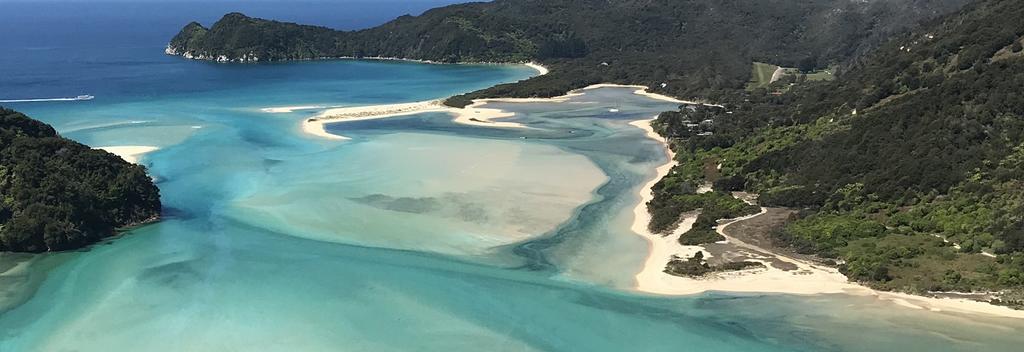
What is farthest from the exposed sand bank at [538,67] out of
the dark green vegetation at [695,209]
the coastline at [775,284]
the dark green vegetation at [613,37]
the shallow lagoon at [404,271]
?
the coastline at [775,284]

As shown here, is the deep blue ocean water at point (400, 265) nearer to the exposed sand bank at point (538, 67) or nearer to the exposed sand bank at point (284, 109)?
the exposed sand bank at point (284, 109)

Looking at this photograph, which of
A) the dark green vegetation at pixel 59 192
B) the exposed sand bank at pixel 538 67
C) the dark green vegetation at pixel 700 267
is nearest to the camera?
the dark green vegetation at pixel 700 267

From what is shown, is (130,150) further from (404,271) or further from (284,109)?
(404,271)

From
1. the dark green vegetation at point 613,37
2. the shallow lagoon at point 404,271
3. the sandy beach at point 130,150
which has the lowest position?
the shallow lagoon at point 404,271

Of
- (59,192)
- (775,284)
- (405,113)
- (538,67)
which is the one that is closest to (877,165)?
(775,284)

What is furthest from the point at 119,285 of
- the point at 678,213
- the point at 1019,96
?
the point at 1019,96

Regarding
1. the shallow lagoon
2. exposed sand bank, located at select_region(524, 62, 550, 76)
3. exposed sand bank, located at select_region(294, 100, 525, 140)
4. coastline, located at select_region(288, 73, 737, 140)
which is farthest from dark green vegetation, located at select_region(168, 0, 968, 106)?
the shallow lagoon

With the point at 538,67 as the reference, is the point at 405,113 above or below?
below
